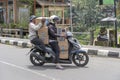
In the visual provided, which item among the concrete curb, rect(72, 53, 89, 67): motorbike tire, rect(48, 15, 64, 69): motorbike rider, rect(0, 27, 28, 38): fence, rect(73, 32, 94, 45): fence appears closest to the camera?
rect(48, 15, 64, 69): motorbike rider

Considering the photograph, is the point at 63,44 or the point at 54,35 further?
the point at 63,44

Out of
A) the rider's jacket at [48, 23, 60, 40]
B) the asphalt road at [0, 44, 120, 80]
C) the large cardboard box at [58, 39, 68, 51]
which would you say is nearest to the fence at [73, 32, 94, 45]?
the asphalt road at [0, 44, 120, 80]

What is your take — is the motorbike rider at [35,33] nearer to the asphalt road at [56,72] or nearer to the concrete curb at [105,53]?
the asphalt road at [56,72]

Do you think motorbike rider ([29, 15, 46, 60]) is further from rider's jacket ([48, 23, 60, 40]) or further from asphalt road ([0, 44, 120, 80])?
asphalt road ([0, 44, 120, 80])

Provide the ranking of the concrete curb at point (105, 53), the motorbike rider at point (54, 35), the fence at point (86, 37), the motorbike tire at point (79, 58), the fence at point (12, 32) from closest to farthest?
the motorbike rider at point (54, 35) < the motorbike tire at point (79, 58) < the concrete curb at point (105, 53) < the fence at point (86, 37) < the fence at point (12, 32)

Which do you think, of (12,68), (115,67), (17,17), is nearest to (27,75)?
(12,68)

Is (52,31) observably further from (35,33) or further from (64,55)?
(64,55)

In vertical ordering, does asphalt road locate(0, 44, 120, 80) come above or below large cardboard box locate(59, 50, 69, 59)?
below

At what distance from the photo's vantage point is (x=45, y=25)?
37.0ft


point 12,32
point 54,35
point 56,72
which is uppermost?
point 54,35

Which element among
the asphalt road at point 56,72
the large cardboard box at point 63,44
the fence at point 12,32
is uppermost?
the large cardboard box at point 63,44

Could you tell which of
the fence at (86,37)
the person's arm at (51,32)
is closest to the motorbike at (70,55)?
the person's arm at (51,32)

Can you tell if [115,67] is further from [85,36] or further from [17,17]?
[17,17]

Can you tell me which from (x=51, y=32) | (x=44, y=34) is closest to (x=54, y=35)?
(x=51, y=32)
